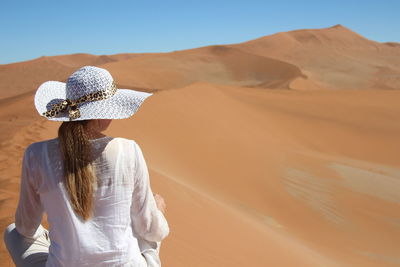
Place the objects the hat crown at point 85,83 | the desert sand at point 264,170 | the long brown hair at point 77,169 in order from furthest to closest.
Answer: the desert sand at point 264,170, the hat crown at point 85,83, the long brown hair at point 77,169

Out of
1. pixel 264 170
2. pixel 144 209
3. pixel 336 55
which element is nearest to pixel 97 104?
pixel 144 209

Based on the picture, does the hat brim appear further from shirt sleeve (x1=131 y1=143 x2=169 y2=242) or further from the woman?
shirt sleeve (x1=131 y1=143 x2=169 y2=242)

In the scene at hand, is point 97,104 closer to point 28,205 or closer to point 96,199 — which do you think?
point 96,199

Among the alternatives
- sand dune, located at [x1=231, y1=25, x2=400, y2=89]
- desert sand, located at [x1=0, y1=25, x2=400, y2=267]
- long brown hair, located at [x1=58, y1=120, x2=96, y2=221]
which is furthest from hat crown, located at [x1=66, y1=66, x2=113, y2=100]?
sand dune, located at [x1=231, y1=25, x2=400, y2=89]

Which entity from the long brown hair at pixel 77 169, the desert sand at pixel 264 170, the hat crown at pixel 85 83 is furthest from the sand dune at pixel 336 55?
the long brown hair at pixel 77 169

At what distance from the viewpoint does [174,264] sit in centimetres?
305

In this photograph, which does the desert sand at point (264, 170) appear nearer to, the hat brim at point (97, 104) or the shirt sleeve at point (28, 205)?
the shirt sleeve at point (28, 205)

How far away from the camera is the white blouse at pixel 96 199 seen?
1.56 m

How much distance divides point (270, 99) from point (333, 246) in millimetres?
9182

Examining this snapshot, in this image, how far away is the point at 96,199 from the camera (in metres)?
1.56

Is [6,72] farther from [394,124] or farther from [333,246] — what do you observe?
[333,246]

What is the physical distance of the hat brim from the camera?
1580 millimetres

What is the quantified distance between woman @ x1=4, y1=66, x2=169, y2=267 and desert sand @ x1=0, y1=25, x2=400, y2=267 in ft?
4.61

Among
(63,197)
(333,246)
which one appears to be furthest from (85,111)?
(333,246)
